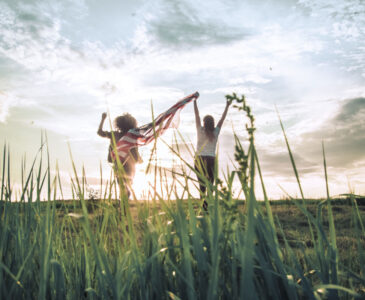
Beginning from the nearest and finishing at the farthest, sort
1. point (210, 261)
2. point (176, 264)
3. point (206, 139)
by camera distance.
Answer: point (210, 261), point (176, 264), point (206, 139)

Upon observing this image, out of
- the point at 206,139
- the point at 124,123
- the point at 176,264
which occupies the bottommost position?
the point at 176,264

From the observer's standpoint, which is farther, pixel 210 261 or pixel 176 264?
pixel 176 264

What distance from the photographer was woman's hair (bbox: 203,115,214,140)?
6.69 m

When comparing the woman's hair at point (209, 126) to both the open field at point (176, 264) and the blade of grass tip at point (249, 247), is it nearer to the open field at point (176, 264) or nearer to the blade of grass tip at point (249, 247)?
the open field at point (176, 264)

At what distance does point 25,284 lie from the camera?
44.9 inches

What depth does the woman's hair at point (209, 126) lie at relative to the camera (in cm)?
669

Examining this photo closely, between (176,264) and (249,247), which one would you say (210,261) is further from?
(249,247)

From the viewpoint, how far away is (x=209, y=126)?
6.78 m

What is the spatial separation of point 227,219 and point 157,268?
28 cm

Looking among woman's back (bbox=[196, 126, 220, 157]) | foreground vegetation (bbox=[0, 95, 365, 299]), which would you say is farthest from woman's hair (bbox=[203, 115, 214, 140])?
foreground vegetation (bbox=[0, 95, 365, 299])

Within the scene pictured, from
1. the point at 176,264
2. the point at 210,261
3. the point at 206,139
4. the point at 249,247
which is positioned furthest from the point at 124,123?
the point at 249,247

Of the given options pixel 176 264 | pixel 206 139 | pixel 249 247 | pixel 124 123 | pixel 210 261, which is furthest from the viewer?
pixel 124 123

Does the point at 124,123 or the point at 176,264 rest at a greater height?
the point at 124,123

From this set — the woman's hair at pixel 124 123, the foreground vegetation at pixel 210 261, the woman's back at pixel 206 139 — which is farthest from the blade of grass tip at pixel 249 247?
the woman's hair at pixel 124 123
